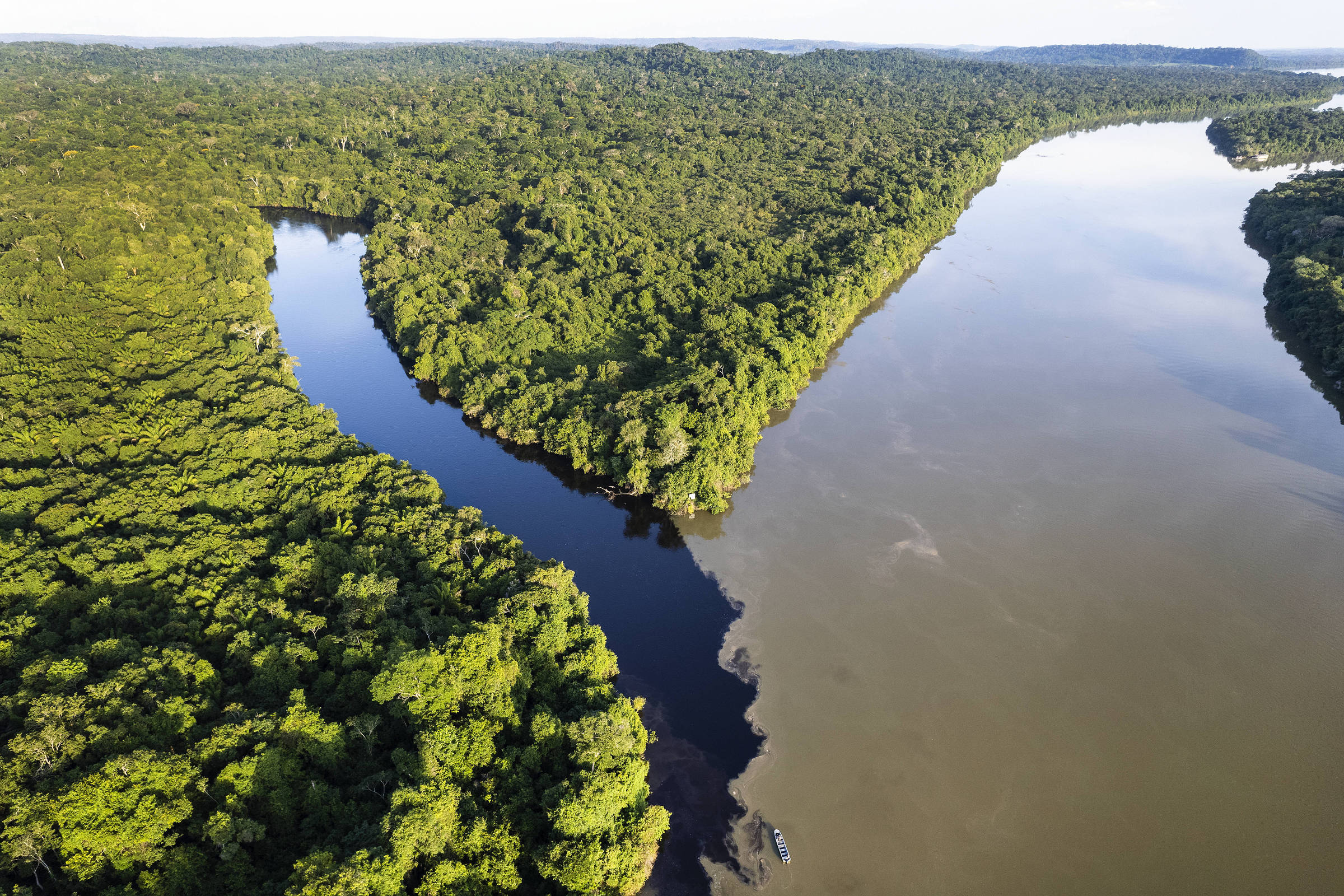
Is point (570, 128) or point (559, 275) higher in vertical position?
point (570, 128)

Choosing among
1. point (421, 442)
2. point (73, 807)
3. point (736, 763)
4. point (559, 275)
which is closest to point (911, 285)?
point (559, 275)

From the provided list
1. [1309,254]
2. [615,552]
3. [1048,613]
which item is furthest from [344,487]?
[1309,254]

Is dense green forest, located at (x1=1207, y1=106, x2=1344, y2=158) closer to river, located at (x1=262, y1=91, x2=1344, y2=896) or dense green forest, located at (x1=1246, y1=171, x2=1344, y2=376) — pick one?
dense green forest, located at (x1=1246, y1=171, x2=1344, y2=376)

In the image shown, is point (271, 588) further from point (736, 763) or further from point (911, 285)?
point (911, 285)

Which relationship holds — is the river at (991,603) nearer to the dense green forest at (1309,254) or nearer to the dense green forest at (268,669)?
the dense green forest at (1309,254)

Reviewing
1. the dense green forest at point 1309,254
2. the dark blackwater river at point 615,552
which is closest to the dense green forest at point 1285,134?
the dense green forest at point 1309,254
